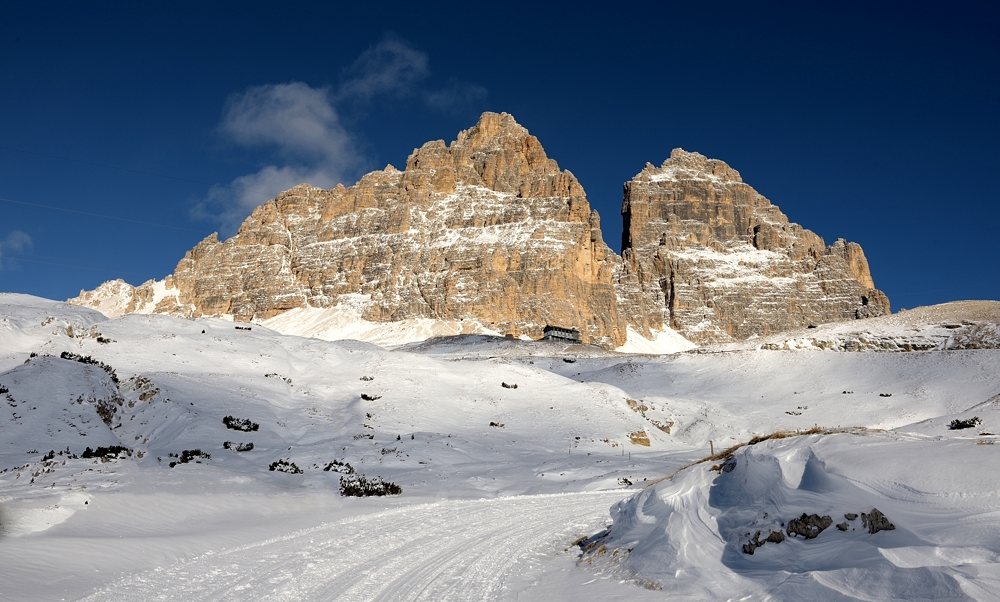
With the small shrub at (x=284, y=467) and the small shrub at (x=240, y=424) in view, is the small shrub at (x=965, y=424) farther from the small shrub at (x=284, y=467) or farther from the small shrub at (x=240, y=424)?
the small shrub at (x=240, y=424)

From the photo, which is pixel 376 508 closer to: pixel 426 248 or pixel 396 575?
pixel 396 575

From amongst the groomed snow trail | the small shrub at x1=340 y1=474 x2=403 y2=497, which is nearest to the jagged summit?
the small shrub at x1=340 y1=474 x2=403 y2=497

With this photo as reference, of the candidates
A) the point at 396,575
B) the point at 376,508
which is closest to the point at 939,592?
the point at 396,575

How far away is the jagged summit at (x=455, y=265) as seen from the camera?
5886 inches

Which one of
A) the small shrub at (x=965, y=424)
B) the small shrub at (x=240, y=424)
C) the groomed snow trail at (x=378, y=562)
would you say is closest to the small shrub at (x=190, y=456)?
the small shrub at (x=240, y=424)

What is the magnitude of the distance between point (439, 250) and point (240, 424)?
5502 inches

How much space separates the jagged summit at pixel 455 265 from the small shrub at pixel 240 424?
121 meters

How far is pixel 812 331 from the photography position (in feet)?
197

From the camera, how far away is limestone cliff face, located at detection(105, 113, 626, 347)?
5866 inches

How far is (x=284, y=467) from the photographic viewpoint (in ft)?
50.8

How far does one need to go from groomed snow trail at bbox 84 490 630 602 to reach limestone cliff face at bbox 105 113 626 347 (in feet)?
428

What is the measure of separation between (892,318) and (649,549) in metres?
63.4

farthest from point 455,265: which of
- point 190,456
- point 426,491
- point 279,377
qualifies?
point 190,456

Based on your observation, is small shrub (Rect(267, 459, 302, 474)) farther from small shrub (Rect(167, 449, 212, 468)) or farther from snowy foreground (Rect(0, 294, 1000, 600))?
small shrub (Rect(167, 449, 212, 468))
